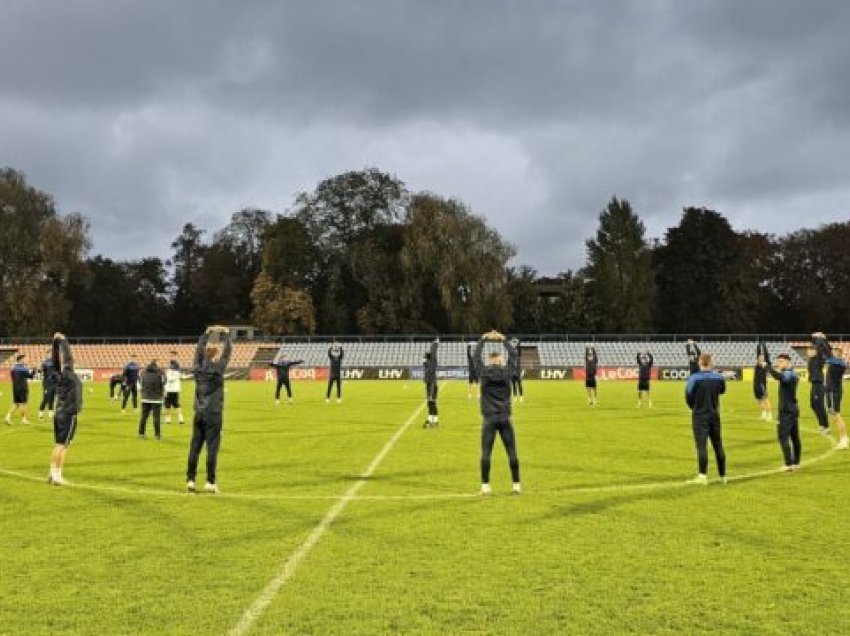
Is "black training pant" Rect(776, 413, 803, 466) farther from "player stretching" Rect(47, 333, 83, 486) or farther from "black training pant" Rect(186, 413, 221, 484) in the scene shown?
"player stretching" Rect(47, 333, 83, 486)

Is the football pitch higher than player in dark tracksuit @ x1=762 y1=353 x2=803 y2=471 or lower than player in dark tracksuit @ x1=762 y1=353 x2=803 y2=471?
lower

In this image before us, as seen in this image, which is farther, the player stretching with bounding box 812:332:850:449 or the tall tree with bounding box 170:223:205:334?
the tall tree with bounding box 170:223:205:334

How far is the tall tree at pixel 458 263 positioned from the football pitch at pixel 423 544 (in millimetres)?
56801

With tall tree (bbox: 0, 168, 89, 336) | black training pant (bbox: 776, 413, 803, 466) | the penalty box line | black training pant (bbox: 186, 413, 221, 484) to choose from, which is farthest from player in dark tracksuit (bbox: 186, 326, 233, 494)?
tall tree (bbox: 0, 168, 89, 336)

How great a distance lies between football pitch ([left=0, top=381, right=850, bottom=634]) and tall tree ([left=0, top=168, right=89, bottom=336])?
223 ft

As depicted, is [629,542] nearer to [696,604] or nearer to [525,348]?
[696,604]

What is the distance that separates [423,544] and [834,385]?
14881 mm

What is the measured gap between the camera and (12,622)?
21.8 feet

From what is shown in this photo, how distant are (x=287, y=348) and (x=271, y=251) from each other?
12785mm

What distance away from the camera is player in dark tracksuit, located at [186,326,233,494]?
12.6m

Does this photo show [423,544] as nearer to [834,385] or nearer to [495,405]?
[495,405]

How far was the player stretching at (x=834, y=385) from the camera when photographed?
18188 mm

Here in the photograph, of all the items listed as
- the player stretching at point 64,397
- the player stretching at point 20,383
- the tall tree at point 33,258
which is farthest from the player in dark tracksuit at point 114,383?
the tall tree at point 33,258

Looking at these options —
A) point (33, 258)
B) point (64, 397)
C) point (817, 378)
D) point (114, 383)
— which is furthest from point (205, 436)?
point (33, 258)
